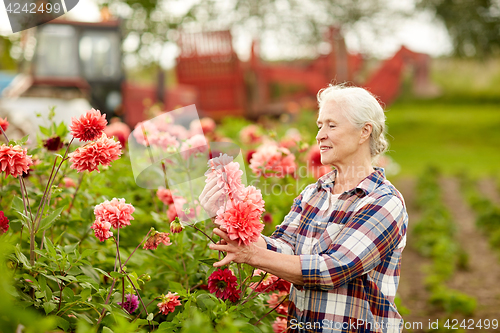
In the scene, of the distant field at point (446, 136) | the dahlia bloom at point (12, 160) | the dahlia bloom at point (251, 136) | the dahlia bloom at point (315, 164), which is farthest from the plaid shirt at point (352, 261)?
the distant field at point (446, 136)

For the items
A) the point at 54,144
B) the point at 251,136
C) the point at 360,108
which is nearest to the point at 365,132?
the point at 360,108

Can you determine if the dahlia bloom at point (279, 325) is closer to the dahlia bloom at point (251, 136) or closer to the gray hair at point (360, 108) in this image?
the gray hair at point (360, 108)

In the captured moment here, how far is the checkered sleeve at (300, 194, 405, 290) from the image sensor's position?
149cm

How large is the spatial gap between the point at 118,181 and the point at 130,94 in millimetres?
5788

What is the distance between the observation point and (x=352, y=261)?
150cm

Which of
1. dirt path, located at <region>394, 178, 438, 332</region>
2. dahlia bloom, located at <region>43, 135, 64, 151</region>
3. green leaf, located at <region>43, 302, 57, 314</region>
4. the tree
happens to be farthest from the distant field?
green leaf, located at <region>43, 302, 57, 314</region>

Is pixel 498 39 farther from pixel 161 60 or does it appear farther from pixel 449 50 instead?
pixel 161 60

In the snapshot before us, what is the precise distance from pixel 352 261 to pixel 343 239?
8 centimetres

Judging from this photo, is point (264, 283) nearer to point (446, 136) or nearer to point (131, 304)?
point (131, 304)

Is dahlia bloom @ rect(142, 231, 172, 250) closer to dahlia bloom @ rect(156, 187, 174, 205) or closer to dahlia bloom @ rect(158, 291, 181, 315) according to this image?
dahlia bloom @ rect(158, 291, 181, 315)

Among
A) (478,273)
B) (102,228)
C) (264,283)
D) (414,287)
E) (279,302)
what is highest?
(102,228)

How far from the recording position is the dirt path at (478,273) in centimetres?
400

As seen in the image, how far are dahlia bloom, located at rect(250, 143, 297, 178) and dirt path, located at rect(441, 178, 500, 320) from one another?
233 cm

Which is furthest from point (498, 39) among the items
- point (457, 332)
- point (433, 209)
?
point (457, 332)
